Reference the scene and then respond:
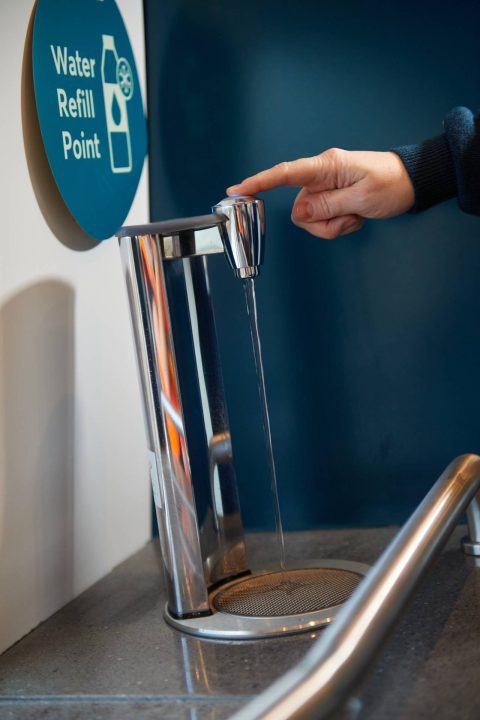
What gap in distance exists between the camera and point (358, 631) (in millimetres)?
419

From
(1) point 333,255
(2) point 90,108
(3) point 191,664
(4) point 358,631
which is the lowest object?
(3) point 191,664

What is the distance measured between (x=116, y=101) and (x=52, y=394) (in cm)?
33

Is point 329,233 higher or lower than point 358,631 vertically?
higher

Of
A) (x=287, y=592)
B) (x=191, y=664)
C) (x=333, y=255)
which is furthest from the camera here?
(x=333, y=255)

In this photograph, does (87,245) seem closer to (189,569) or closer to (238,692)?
(189,569)

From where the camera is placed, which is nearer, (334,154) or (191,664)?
(191,664)

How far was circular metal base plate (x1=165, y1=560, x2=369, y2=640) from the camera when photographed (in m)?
0.71

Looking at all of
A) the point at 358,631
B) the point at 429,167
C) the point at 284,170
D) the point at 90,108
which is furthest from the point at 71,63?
the point at 358,631

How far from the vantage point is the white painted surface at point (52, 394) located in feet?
2.47

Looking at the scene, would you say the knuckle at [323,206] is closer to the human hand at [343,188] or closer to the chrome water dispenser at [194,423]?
the human hand at [343,188]

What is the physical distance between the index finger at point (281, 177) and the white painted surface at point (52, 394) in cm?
18

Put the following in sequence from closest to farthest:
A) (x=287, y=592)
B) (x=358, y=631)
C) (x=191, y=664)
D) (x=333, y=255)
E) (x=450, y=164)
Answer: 1. (x=358, y=631)
2. (x=191, y=664)
3. (x=287, y=592)
4. (x=450, y=164)
5. (x=333, y=255)

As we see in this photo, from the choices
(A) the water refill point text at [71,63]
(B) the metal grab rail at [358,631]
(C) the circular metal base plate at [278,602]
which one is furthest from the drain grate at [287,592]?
(A) the water refill point text at [71,63]

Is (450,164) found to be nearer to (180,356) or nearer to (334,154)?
(334,154)
